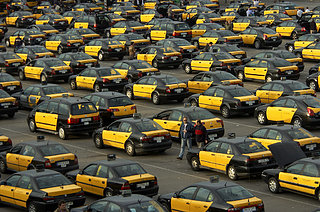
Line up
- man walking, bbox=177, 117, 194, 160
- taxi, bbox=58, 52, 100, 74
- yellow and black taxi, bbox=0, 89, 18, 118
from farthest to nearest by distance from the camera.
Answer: taxi, bbox=58, 52, 100, 74 → yellow and black taxi, bbox=0, 89, 18, 118 → man walking, bbox=177, 117, 194, 160

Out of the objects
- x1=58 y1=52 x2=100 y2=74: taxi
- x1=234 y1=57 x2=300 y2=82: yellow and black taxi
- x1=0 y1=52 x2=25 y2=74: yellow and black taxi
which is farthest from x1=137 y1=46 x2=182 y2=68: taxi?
x1=0 y1=52 x2=25 y2=74: yellow and black taxi

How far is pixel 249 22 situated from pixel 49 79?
68.6 feet

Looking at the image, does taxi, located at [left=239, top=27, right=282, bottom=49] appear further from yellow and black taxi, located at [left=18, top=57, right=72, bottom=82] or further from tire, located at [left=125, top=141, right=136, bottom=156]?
tire, located at [left=125, top=141, right=136, bottom=156]

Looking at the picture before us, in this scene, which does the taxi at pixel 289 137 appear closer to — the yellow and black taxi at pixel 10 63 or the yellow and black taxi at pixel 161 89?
the yellow and black taxi at pixel 161 89

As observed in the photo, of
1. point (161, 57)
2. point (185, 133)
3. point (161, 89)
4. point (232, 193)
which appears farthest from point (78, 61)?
point (232, 193)

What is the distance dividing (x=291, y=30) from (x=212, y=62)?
48.0ft

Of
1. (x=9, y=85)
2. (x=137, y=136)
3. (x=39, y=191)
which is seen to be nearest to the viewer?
(x=39, y=191)

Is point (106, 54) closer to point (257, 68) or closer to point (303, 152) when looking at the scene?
point (257, 68)

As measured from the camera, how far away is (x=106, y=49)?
163 ft

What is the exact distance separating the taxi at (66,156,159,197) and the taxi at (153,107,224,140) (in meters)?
6.85

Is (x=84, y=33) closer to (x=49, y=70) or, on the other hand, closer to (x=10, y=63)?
(x=10, y=63)

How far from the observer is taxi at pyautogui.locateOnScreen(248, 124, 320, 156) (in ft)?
85.8

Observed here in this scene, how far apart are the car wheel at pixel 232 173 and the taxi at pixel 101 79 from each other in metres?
15.2

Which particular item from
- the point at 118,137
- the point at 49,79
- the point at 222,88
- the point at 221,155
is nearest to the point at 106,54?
the point at 49,79
